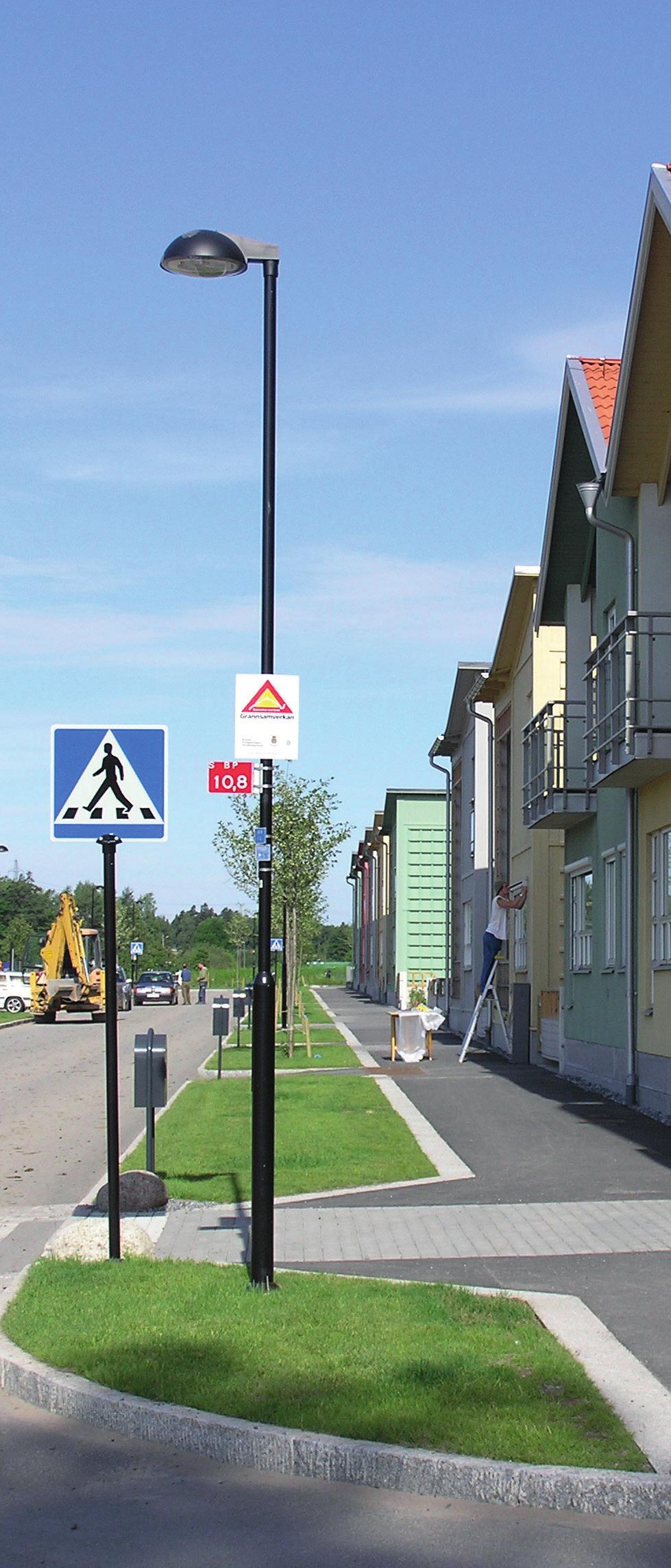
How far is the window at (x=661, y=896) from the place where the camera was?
17.2m

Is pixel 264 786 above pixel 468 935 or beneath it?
above

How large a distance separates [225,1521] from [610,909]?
15.6m

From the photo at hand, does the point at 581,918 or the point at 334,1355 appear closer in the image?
the point at 334,1355

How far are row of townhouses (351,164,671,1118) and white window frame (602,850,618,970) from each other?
0.14 ft

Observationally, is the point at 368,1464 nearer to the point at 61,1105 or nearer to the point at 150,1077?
the point at 150,1077

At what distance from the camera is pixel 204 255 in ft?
27.0

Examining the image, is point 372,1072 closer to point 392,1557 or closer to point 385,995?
point 392,1557

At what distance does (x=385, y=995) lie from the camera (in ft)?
220

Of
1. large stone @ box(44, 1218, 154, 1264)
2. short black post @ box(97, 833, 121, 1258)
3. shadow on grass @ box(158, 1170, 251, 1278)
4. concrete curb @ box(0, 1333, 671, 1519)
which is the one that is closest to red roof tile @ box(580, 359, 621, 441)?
shadow on grass @ box(158, 1170, 251, 1278)

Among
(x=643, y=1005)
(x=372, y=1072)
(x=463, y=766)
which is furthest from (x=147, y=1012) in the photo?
(x=643, y=1005)

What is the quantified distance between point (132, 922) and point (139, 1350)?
9722 cm

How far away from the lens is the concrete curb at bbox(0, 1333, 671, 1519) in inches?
205

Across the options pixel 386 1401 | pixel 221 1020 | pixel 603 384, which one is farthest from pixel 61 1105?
pixel 386 1401

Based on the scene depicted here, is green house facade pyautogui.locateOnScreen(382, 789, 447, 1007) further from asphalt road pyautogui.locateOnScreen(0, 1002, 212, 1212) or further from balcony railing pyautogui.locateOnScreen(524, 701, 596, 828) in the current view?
balcony railing pyautogui.locateOnScreen(524, 701, 596, 828)
